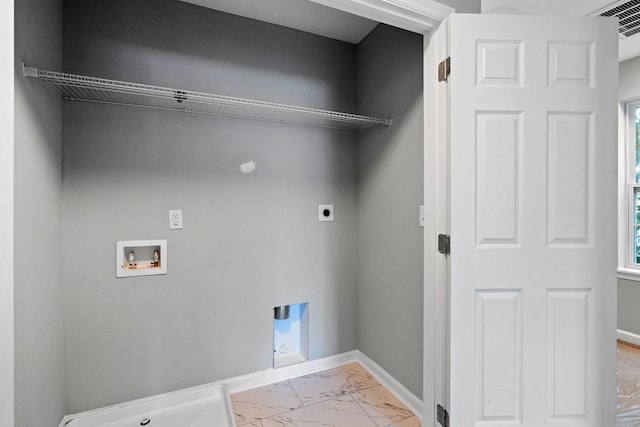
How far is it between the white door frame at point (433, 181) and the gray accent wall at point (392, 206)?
361mm

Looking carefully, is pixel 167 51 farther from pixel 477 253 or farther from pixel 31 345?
pixel 477 253

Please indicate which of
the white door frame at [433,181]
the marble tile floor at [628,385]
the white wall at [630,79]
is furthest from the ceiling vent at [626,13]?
the marble tile floor at [628,385]

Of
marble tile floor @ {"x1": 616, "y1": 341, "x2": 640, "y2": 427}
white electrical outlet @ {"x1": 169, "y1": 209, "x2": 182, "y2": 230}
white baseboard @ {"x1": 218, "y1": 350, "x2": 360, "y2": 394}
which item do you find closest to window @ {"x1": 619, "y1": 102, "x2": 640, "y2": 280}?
marble tile floor @ {"x1": 616, "y1": 341, "x2": 640, "y2": 427}

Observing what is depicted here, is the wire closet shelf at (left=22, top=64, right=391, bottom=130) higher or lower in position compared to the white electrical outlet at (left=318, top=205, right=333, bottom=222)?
higher

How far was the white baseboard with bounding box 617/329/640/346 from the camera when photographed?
277cm

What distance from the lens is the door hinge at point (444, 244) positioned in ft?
4.48

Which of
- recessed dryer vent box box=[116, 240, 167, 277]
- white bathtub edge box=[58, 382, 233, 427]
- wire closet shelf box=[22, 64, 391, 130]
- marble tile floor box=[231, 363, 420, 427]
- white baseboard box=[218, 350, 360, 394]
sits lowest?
marble tile floor box=[231, 363, 420, 427]

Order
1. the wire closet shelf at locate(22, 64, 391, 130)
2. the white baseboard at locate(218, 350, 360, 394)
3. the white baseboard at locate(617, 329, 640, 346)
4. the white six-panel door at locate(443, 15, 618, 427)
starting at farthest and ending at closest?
the white baseboard at locate(617, 329, 640, 346)
the white baseboard at locate(218, 350, 360, 394)
the wire closet shelf at locate(22, 64, 391, 130)
the white six-panel door at locate(443, 15, 618, 427)

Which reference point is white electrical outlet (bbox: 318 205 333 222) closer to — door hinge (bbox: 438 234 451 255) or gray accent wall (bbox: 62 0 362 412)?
gray accent wall (bbox: 62 0 362 412)

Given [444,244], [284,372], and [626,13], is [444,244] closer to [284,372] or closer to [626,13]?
[284,372]

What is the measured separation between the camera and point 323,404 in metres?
1.90

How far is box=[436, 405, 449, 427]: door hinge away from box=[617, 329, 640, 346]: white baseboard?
2758 millimetres

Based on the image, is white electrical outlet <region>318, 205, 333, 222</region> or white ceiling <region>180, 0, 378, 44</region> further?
white electrical outlet <region>318, 205, 333, 222</region>

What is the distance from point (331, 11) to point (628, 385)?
11.2ft
